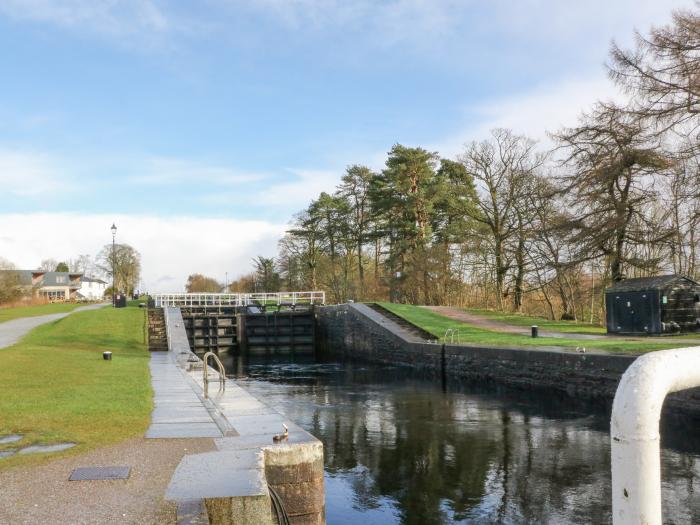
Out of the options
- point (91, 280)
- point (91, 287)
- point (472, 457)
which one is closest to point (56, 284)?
point (91, 287)

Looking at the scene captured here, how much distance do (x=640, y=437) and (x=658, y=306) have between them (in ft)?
66.5

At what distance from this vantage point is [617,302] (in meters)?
21.9

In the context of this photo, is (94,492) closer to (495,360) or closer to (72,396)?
(72,396)

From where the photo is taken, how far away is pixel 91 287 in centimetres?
11544

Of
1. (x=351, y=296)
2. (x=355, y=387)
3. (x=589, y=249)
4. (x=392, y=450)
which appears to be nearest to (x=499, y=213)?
(x=589, y=249)

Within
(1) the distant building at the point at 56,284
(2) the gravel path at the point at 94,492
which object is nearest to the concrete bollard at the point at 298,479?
(2) the gravel path at the point at 94,492

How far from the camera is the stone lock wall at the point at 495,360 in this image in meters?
15.4

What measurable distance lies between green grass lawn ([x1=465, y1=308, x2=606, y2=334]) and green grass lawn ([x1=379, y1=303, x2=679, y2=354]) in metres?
2.46

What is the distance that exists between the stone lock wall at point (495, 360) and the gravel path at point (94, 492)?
11015 millimetres

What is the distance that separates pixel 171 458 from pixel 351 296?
1667 inches

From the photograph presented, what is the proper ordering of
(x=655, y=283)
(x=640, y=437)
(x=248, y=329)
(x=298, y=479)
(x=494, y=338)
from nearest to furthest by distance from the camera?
(x=640, y=437)
(x=298, y=479)
(x=655, y=283)
(x=494, y=338)
(x=248, y=329)

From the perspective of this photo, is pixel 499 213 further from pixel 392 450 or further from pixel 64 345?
pixel 392 450

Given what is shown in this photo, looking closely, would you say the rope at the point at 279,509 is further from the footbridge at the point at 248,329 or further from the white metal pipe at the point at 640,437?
the footbridge at the point at 248,329

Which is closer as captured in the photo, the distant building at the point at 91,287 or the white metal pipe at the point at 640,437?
the white metal pipe at the point at 640,437
